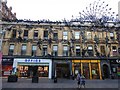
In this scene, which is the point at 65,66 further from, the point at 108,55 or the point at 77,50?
the point at 108,55

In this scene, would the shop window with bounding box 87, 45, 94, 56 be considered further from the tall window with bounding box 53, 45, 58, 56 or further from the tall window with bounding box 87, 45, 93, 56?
the tall window with bounding box 53, 45, 58, 56

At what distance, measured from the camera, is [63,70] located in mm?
30172

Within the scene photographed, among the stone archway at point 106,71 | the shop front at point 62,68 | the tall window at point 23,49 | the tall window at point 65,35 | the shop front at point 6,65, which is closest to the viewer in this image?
the shop front at point 6,65

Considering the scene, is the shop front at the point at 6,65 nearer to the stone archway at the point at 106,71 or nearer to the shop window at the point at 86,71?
the shop window at the point at 86,71

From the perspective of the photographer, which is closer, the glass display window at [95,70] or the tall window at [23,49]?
the glass display window at [95,70]

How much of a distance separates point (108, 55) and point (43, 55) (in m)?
11.7

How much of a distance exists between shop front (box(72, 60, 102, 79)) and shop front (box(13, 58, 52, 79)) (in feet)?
15.0

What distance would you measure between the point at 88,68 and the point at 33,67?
9789 millimetres

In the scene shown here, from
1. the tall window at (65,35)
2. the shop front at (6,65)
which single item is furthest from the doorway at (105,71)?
the shop front at (6,65)

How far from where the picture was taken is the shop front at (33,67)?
2953cm

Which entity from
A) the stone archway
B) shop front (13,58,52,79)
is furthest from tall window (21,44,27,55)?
the stone archway

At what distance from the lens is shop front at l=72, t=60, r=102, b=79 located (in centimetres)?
2970

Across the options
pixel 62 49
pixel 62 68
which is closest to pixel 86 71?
pixel 62 68

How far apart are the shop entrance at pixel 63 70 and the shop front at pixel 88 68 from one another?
1.12 metres
